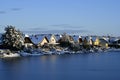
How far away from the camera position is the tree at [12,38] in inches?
2429

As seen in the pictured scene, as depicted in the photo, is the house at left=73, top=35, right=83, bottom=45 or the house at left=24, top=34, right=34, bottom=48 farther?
the house at left=73, top=35, right=83, bottom=45

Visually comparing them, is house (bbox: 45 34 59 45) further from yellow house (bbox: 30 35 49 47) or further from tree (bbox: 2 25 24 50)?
tree (bbox: 2 25 24 50)

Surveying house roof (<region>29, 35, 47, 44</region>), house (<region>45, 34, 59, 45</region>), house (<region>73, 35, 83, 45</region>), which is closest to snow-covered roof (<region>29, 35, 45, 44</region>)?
house roof (<region>29, 35, 47, 44</region>)

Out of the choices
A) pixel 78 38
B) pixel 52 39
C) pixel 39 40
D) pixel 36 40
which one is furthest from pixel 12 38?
pixel 78 38

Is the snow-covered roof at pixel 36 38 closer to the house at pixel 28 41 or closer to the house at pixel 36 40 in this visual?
the house at pixel 36 40

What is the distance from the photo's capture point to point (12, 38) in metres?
61.6

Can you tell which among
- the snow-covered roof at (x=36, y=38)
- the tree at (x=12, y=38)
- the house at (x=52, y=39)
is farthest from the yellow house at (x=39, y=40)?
the tree at (x=12, y=38)

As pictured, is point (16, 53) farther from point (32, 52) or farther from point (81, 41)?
point (81, 41)

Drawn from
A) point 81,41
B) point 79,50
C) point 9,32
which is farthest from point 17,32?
point 81,41

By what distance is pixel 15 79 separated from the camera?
27.7 m

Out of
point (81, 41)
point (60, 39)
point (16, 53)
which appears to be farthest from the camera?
point (81, 41)

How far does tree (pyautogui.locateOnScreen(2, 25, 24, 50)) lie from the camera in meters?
61.7

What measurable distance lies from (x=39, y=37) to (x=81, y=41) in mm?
17990

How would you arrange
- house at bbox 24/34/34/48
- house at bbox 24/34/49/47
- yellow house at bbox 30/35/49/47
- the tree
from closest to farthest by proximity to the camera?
the tree, house at bbox 24/34/34/48, house at bbox 24/34/49/47, yellow house at bbox 30/35/49/47
